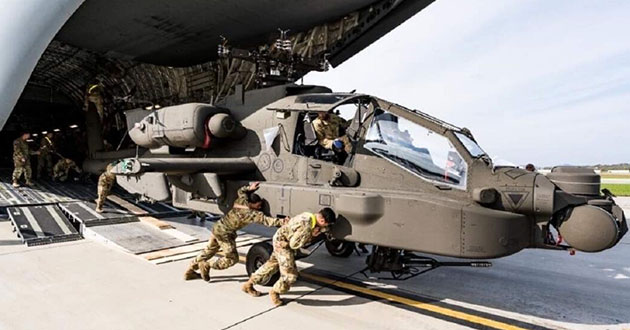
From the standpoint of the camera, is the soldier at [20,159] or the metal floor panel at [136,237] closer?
the metal floor panel at [136,237]

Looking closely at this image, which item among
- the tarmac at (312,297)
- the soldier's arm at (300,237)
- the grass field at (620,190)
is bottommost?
the tarmac at (312,297)

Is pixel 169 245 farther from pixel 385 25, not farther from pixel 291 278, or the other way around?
pixel 385 25

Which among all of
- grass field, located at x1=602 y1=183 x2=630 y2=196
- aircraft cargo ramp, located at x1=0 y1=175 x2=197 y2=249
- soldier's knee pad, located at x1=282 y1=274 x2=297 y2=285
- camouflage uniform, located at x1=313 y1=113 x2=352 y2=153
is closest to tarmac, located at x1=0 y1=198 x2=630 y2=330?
soldier's knee pad, located at x1=282 y1=274 x2=297 y2=285

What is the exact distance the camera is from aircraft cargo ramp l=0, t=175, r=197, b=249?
288 inches

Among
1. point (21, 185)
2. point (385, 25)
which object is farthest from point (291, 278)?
point (21, 185)

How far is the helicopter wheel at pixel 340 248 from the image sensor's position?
22.5ft

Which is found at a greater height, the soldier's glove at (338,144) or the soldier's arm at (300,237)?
the soldier's glove at (338,144)

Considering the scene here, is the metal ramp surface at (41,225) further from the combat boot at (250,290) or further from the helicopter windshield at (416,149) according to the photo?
the helicopter windshield at (416,149)

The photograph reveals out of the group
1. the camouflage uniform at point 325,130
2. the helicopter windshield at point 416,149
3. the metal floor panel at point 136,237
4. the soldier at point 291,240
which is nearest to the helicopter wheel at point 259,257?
the soldier at point 291,240

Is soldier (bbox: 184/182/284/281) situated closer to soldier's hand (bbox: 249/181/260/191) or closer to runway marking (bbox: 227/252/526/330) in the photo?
soldier's hand (bbox: 249/181/260/191)

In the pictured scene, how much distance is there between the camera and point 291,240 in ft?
15.1

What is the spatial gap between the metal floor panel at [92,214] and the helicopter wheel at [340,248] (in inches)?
187

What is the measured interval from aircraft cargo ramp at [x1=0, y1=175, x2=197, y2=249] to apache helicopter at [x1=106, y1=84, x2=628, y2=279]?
1218 mm

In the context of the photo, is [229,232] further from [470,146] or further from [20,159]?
[20,159]
